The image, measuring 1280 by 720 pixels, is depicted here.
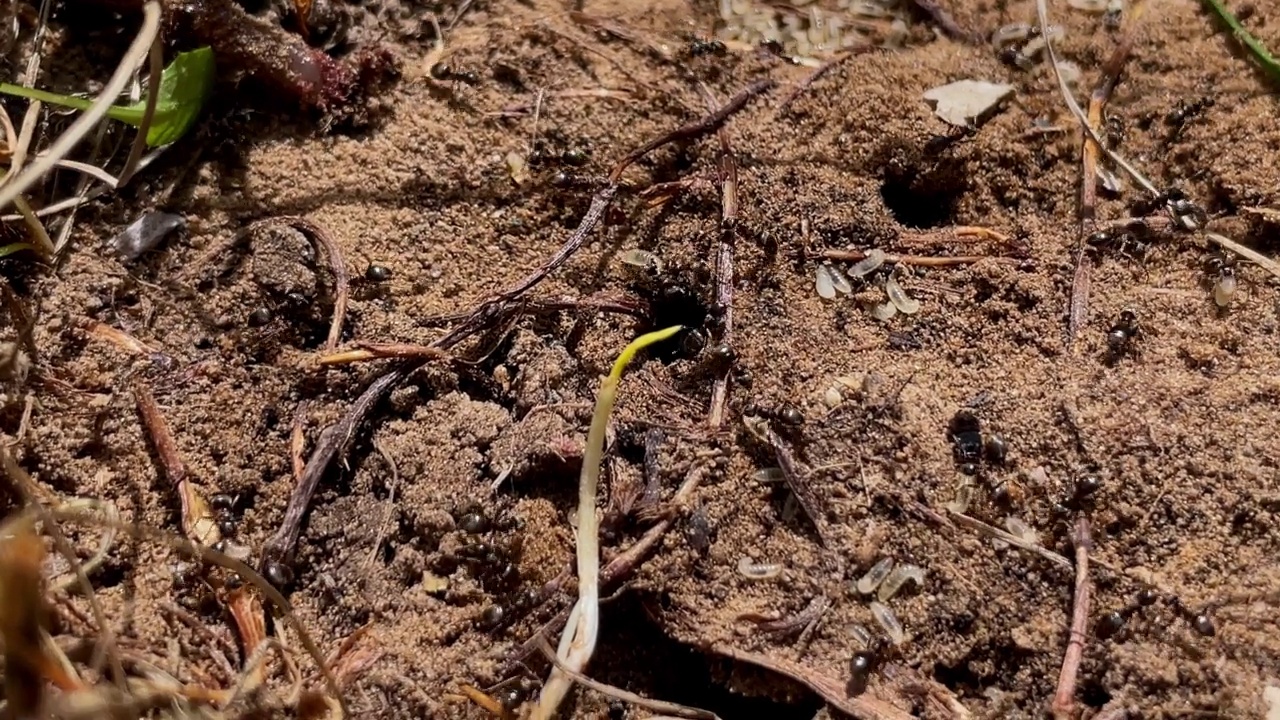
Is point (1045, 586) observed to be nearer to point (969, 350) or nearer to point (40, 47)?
point (969, 350)

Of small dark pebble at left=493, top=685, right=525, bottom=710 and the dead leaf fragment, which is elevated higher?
Answer: the dead leaf fragment

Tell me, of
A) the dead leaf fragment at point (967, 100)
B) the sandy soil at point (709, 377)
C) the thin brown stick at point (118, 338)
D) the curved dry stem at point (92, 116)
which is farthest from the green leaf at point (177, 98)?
the dead leaf fragment at point (967, 100)

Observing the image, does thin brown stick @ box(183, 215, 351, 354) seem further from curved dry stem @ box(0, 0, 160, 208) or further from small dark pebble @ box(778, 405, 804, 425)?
small dark pebble @ box(778, 405, 804, 425)

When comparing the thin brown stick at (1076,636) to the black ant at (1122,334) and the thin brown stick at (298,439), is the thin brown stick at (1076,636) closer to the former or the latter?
the black ant at (1122,334)

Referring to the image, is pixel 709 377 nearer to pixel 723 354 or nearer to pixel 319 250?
pixel 723 354

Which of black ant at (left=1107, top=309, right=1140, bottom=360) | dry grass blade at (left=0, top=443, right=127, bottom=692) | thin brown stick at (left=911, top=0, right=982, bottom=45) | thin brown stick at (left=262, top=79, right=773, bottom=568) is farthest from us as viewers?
thin brown stick at (left=911, top=0, right=982, bottom=45)

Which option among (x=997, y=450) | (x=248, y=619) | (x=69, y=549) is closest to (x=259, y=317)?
(x=248, y=619)

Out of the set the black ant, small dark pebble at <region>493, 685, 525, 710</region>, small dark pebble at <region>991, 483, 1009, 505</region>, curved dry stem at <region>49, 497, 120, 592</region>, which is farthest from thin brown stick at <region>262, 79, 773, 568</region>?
the black ant
